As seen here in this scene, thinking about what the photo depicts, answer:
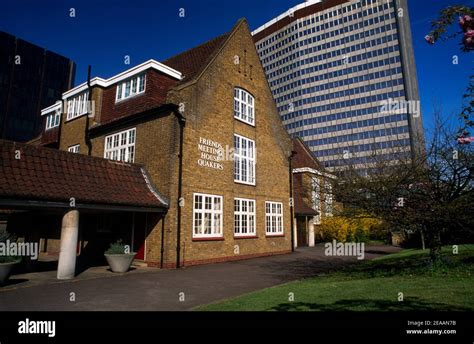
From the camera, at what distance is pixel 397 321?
4883 mm

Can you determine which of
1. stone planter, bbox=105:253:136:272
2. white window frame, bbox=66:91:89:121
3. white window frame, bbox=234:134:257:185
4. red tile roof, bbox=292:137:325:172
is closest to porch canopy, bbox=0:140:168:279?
stone planter, bbox=105:253:136:272

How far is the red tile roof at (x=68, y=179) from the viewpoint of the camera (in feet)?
33.6

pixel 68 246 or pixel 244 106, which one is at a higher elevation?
pixel 244 106

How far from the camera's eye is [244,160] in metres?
19.3

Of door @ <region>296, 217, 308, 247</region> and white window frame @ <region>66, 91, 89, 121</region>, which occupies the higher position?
white window frame @ <region>66, 91, 89, 121</region>

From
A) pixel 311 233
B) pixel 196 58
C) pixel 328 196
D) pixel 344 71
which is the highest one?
pixel 344 71

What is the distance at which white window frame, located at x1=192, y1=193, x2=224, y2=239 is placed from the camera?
→ 15288 mm

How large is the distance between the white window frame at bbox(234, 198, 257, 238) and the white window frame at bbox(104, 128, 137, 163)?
20.0 feet

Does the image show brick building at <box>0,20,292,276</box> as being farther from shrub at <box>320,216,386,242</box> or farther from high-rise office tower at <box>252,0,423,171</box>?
high-rise office tower at <box>252,0,423,171</box>

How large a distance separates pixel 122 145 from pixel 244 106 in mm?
7520

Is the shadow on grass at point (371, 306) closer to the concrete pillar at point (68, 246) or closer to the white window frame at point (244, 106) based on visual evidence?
the concrete pillar at point (68, 246)

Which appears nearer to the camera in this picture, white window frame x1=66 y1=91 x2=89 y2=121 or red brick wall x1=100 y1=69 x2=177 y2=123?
red brick wall x1=100 y1=69 x2=177 y2=123

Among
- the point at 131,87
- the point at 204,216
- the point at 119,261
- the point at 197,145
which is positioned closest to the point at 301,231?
the point at 204,216

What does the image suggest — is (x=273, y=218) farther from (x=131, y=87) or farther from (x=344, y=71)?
(x=344, y=71)
